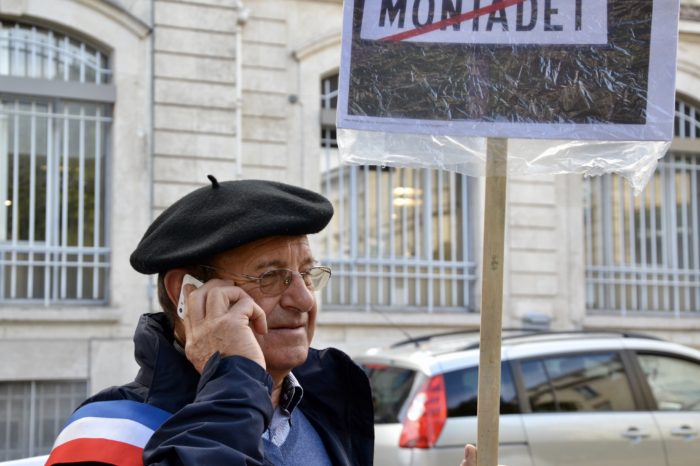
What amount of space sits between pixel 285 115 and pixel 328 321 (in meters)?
2.47

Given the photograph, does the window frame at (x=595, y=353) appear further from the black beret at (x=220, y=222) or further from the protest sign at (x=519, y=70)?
the black beret at (x=220, y=222)

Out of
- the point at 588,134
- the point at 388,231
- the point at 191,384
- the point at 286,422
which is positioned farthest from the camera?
the point at 388,231

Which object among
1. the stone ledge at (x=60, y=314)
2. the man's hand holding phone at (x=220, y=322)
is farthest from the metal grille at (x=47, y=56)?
the man's hand holding phone at (x=220, y=322)

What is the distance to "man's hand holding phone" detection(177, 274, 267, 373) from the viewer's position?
6.93 ft

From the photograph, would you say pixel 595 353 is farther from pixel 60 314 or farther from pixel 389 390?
pixel 60 314

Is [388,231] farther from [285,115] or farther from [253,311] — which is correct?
[253,311]

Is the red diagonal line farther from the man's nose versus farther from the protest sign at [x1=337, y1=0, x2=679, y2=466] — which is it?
the man's nose

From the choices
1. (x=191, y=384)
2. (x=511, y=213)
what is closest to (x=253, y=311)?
(x=191, y=384)

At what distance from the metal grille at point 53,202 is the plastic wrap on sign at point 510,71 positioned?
918 cm

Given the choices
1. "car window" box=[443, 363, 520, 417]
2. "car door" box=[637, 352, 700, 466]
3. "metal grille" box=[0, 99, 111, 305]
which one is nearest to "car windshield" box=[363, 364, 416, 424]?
Answer: "car window" box=[443, 363, 520, 417]

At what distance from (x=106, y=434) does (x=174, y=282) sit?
435mm

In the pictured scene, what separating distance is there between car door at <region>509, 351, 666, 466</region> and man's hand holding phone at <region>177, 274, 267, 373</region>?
190 inches

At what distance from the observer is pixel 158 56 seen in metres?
11.9

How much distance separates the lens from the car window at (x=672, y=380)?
24.1 feet
